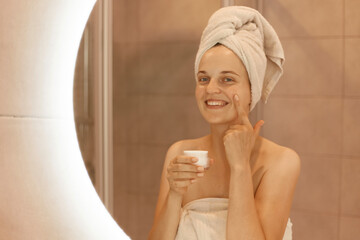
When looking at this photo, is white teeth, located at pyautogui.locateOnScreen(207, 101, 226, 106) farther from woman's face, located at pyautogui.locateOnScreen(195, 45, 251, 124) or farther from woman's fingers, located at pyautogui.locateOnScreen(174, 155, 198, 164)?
woman's fingers, located at pyautogui.locateOnScreen(174, 155, 198, 164)

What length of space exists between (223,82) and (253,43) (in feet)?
0.30

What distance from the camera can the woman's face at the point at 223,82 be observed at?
861 mm

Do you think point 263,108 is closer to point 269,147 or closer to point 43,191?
point 269,147

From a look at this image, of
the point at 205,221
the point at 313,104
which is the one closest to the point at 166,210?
the point at 205,221

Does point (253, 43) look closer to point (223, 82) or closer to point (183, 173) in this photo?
point (223, 82)

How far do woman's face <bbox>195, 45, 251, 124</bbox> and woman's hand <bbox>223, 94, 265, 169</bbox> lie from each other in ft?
0.04

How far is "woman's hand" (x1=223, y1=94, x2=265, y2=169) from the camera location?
0.87 m

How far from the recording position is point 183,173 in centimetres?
90

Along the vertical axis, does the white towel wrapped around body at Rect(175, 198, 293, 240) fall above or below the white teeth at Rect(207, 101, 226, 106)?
below

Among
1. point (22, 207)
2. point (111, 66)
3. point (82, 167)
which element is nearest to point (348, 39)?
point (111, 66)

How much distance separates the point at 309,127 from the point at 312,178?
0.09m

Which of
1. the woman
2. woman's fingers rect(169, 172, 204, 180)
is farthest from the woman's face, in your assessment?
woman's fingers rect(169, 172, 204, 180)

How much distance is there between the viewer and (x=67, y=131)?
110 cm

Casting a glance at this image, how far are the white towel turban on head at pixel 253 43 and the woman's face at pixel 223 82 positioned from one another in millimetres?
11
